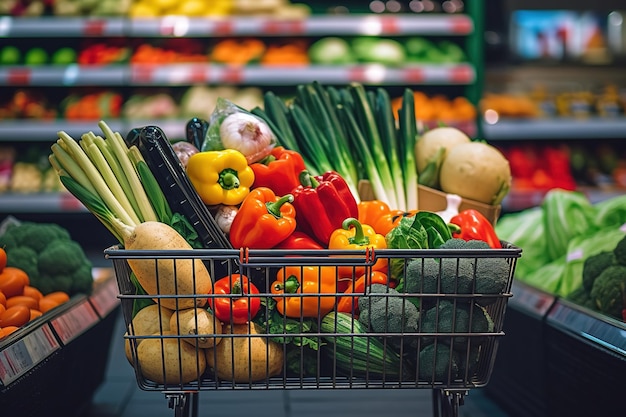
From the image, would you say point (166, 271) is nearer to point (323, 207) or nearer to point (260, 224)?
point (260, 224)

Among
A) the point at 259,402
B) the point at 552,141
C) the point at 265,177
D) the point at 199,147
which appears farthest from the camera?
the point at 552,141

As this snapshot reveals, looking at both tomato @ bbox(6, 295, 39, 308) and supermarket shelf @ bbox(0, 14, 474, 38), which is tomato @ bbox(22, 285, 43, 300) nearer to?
tomato @ bbox(6, 295, 39, 308)

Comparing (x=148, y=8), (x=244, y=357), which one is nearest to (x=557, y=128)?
(x=148, y=8)

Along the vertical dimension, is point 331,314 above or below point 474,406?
above

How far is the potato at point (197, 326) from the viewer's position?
1.25m

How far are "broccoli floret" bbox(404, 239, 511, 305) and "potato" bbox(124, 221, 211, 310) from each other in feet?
1.28

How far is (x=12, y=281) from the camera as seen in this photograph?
6.31 feet

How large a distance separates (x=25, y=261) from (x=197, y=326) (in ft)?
3.73

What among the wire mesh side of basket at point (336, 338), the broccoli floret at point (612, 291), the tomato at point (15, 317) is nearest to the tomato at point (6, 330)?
the tomato at point (15, 317)

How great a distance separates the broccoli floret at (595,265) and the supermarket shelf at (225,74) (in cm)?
322

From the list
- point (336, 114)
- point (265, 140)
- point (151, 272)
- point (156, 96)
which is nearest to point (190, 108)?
point (156, 96)

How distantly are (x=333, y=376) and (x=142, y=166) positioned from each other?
57cm

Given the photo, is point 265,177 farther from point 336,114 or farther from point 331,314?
point 336,114

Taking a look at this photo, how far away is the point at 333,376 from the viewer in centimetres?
129
